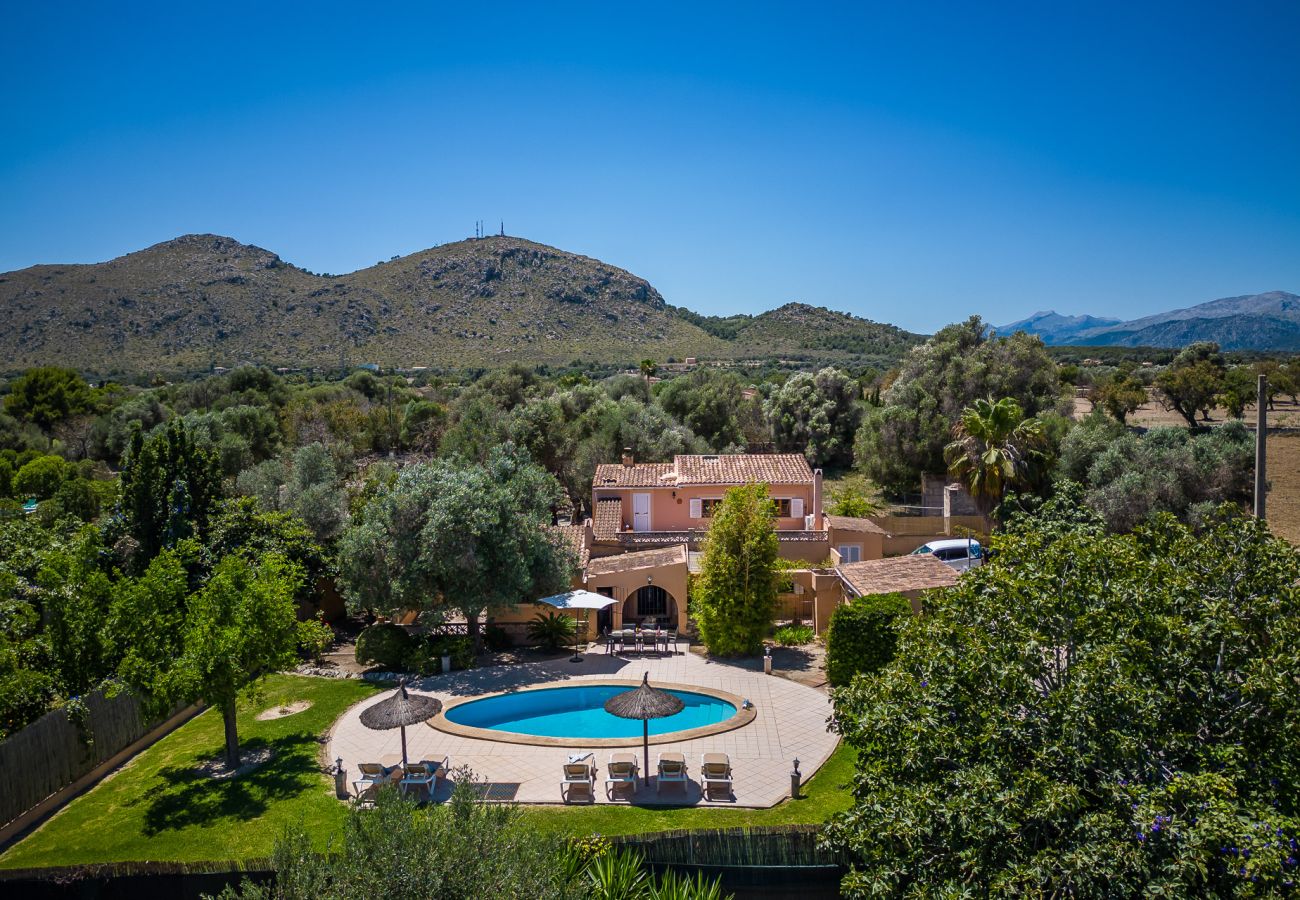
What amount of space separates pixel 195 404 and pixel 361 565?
158 feet

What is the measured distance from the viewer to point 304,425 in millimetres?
50875

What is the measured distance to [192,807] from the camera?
1526 centimetres

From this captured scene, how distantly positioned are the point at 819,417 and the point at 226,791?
43.2m

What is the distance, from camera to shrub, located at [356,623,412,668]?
74.7 ft

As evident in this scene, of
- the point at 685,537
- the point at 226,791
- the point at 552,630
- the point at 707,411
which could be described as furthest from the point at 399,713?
the point at 707,411

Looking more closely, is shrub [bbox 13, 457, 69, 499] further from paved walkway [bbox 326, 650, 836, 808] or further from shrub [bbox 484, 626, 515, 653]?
paved walkway [bbox 326, 650, 836, 808]

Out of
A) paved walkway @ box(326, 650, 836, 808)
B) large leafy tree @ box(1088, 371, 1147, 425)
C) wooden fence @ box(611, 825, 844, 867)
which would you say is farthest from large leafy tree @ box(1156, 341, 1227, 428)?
wooden fence @ box(611, 825, 844, 867)

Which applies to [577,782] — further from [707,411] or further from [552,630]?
[707,411]

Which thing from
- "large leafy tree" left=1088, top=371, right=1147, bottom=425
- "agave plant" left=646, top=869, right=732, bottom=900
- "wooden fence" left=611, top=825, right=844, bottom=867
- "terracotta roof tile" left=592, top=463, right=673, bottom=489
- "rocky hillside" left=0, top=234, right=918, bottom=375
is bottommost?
"agave plant" left=646, top=869, right=732, bottom=900

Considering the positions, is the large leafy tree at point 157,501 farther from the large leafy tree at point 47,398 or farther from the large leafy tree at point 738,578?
the large leafy tree at point 47,398

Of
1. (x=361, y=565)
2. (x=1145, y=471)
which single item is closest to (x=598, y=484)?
(x=361, y=565)

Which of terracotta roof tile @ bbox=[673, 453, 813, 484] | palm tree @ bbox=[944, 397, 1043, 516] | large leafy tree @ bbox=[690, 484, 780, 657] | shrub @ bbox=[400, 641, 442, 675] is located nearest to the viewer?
shrub @ bbox=[400, 641, 442, 675]

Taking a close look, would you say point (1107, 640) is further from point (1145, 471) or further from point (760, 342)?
point (760, 342)

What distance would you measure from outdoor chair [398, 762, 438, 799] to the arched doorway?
453 inches
